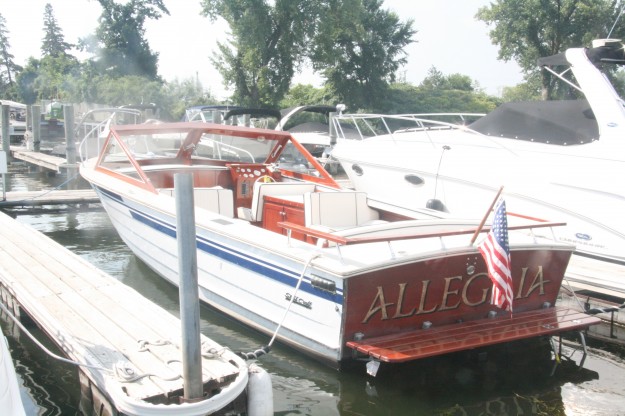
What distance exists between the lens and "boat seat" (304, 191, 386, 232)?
21.3 feet

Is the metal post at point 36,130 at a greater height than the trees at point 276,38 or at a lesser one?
lesser

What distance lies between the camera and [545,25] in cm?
3206

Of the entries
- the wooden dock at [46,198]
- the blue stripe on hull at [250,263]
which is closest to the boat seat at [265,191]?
the blue stripe on hull at [250,263]

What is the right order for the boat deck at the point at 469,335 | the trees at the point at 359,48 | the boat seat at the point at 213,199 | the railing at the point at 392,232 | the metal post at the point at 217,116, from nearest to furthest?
the boat deck at the point at 469,335 → the railing at the point at 392,232 → the boat seat at the point at 213,199 → the metal post at the point at 217,116 → the trees at the point at 359,48

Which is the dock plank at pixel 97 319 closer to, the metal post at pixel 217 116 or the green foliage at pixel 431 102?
the metal post at pixel 217 116

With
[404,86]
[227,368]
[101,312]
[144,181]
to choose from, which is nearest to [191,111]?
[144,181]

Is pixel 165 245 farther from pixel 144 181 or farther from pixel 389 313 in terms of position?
pixel 389 313

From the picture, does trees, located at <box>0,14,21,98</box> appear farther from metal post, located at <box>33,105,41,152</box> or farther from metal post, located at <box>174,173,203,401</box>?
metal post, located at <box>174,173,203,401</box>

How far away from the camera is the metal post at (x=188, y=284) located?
140 inches

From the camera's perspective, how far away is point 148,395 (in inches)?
143

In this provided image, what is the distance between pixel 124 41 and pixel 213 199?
142ft

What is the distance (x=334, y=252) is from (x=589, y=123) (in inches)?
186

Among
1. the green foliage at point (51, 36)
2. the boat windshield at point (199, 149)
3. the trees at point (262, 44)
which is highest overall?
the green foliage at point (51, 36)

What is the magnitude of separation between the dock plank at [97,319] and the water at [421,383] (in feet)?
1.58
